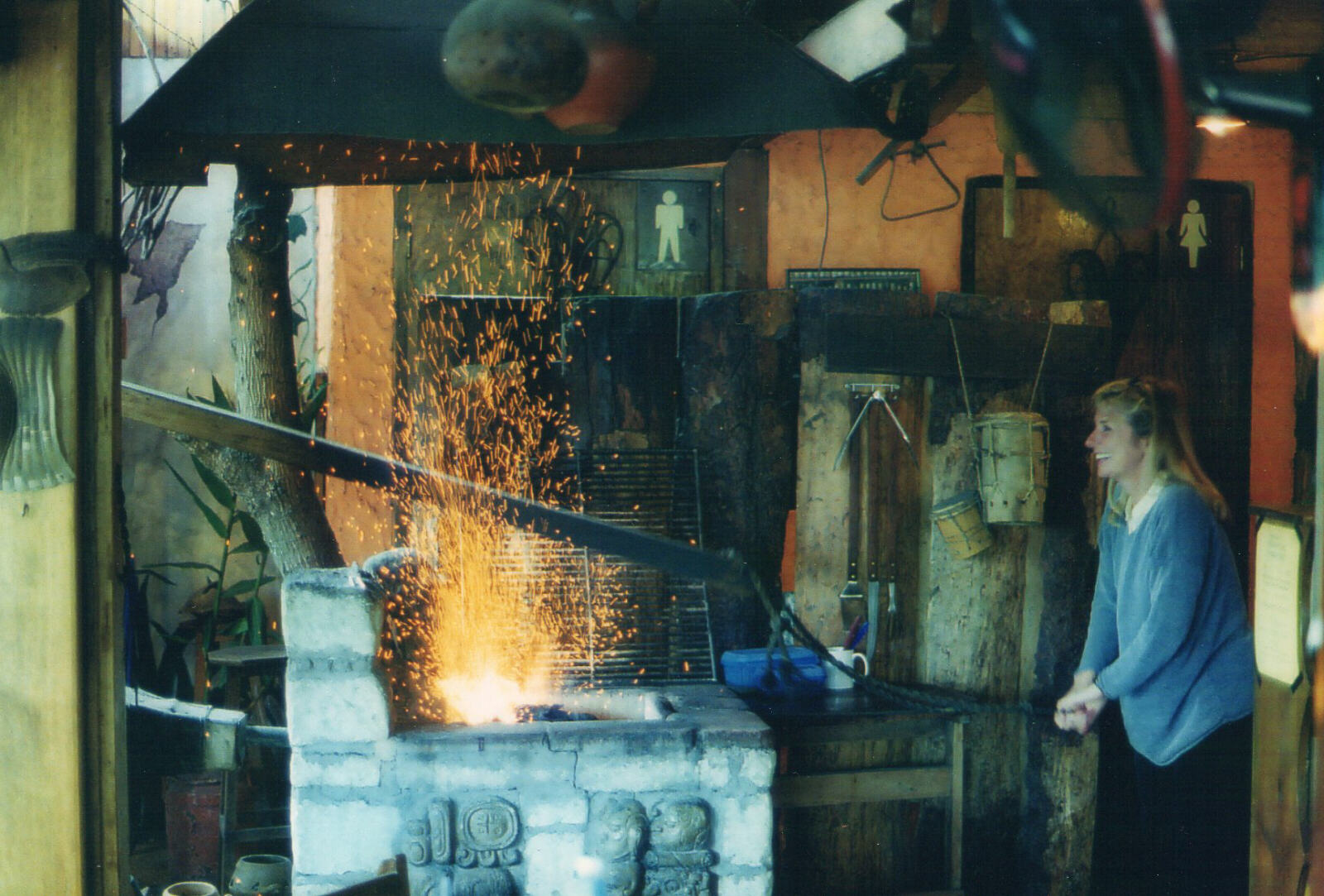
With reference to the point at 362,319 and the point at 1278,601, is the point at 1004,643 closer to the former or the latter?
the point at 1278,601

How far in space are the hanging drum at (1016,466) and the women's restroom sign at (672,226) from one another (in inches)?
72.3

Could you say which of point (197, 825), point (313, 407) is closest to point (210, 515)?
point (313, 407)

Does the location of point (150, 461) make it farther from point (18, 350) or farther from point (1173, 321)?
point (1173, 321)

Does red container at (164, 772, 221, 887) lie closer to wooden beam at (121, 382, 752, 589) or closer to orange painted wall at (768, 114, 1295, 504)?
wooden beam at (121, 382, 752, 589)

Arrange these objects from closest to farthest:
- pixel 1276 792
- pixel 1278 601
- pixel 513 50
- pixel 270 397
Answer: pixel 513 50 < pixel 1278 601 < pixel 1276 792 < pixel 270 397

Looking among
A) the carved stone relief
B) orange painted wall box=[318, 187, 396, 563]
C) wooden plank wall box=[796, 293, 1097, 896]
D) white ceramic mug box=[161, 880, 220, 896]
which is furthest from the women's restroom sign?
white ceramic mug box=[161, 880, 220, 896]

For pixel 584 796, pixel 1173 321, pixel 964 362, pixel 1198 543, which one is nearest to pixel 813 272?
pixel 964 362

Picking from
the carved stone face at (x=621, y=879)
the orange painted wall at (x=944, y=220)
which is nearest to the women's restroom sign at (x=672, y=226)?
the orange painted wall at (x=944, y=220)

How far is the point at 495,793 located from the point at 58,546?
1971 mm

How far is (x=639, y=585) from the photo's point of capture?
16.8 feet

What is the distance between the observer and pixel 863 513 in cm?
512

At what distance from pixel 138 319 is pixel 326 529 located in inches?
112

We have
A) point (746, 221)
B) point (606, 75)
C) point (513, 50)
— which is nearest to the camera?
point (513, 50)

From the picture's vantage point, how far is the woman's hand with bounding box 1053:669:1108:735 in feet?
12.7
